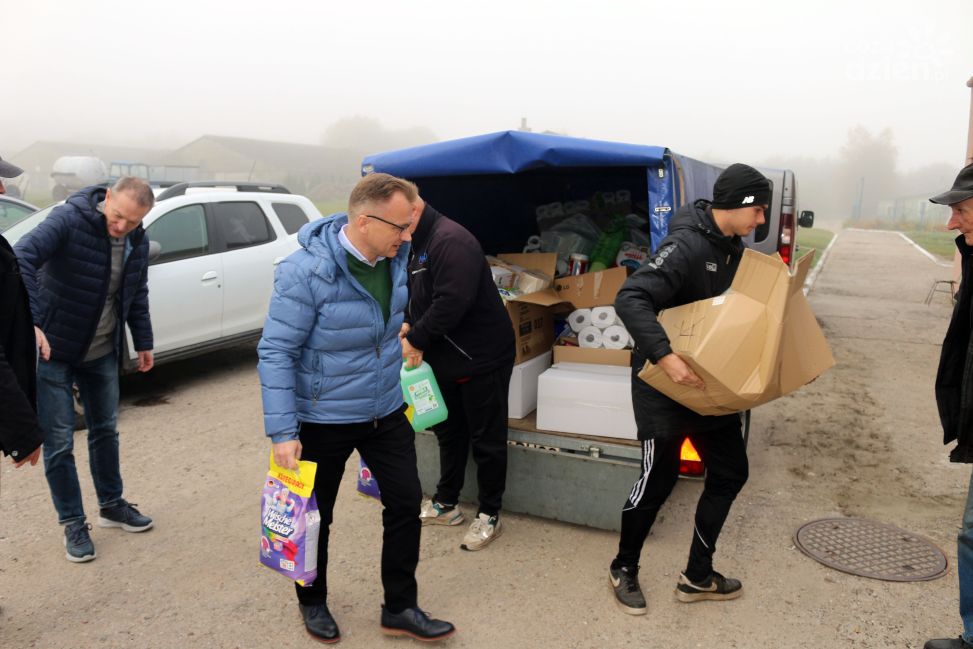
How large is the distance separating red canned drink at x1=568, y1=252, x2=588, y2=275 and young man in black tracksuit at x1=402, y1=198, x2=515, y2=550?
65.1 inches

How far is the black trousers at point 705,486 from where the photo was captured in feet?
10.4

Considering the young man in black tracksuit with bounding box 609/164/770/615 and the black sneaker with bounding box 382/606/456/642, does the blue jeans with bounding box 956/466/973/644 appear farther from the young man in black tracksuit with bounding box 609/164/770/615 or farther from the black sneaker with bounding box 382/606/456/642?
the black sneaker with bounding box 382/606/456/642

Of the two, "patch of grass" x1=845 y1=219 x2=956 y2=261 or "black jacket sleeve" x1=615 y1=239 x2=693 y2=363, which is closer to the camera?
"black jacket sleeve" x1=615 y1=239 x2=693 y2=363

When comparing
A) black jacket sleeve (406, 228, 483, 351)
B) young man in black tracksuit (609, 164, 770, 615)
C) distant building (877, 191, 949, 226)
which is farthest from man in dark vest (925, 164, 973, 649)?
distant building (877, 191, 949, 226)

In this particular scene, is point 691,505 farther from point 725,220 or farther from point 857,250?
point 857,250

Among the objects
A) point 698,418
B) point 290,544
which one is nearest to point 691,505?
point 698,418

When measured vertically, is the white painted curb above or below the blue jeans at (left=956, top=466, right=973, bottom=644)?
below

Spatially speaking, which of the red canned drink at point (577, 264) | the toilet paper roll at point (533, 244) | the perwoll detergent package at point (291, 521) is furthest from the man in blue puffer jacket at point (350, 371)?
the toilet paper roll at point (533, 244)

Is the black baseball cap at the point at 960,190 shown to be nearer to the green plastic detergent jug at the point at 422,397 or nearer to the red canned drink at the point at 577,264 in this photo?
the green plastic detergent jug at the point at 422,397

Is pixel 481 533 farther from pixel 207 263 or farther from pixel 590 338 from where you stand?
pixel 207 263

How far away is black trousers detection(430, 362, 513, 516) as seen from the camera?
12.7 feet

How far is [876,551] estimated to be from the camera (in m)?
3.93

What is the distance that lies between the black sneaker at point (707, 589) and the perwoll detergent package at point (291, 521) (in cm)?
171

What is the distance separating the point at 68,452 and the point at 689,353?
3.10 metres
